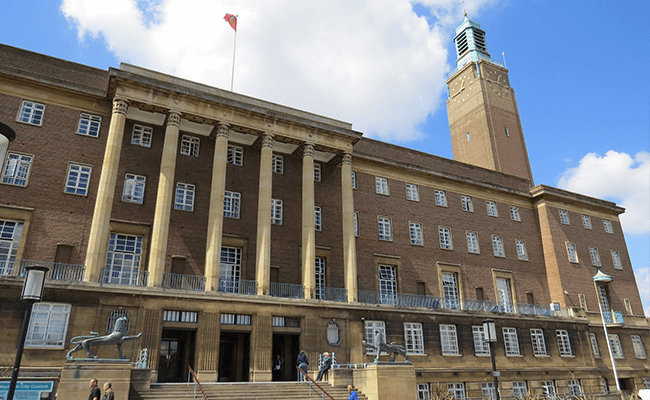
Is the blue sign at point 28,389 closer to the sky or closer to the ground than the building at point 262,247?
closer to the ground

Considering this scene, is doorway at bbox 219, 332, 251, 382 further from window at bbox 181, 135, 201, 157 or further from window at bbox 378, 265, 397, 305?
window at bbox 181, 135, 201, 157

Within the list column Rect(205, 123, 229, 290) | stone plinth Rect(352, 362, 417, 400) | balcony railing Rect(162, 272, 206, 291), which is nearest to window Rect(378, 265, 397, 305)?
stone plinth Rect(352, 362, 417, 400)

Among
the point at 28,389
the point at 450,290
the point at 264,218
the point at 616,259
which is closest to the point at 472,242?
the point at 450,290

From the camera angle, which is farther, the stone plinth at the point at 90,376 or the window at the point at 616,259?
the window at the point at 616,259

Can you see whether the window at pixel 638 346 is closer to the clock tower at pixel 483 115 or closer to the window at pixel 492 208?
the window at pixel 492 208

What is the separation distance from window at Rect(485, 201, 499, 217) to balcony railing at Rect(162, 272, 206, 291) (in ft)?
82.4

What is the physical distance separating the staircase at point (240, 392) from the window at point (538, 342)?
18996 mm

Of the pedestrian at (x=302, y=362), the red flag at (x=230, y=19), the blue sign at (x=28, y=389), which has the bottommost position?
the blue sign at (x=28, y=389)

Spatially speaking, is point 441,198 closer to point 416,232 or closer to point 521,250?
point 416,232

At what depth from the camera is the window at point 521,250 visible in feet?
134

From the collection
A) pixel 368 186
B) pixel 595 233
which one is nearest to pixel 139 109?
pixel 368 186

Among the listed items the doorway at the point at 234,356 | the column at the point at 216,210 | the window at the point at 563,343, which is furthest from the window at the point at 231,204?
the window at the point at 563,343

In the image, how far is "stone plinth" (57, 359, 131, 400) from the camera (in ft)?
55.2

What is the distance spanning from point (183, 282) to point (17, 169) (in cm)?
1004
